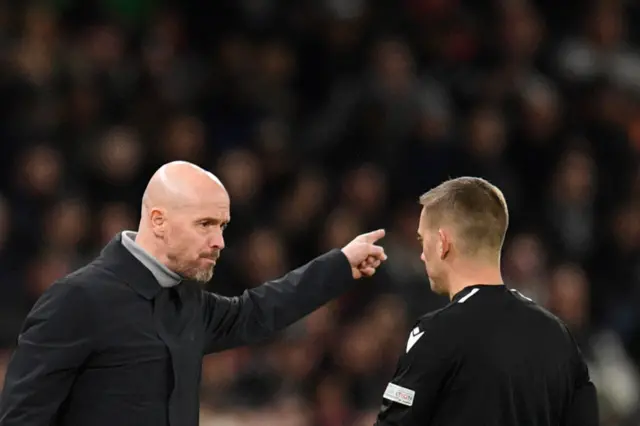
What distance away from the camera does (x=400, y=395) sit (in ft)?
11.6

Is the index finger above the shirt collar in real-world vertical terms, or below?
below

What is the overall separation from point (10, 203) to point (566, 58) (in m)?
4.59

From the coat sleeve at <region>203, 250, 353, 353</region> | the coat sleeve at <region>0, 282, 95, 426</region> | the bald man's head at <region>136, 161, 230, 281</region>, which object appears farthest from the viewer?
the coat sleeve at <region>203, 250, 353, 353</region>

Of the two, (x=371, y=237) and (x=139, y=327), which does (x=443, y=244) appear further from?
(x=139, y=327)

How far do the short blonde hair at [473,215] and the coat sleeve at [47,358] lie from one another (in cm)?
112

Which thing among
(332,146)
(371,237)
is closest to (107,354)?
(371,237)

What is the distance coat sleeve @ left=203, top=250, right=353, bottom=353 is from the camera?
4211mm

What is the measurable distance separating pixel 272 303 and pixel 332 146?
188 inches

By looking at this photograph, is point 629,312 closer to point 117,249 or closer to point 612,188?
point 612,188

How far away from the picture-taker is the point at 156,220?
3.93 metres

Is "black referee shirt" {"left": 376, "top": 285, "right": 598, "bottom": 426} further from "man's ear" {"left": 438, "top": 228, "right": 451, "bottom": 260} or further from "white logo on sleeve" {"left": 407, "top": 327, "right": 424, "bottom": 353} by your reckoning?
"man's ear" {"left": 438, "top": 228, "right": 451, "bottom": 260}

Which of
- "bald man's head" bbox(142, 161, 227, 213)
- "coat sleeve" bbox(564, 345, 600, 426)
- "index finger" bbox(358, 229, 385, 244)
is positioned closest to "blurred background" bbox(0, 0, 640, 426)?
"index finger" bbox(358, 229, 385, 244)

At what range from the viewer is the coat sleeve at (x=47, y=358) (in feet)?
11.8

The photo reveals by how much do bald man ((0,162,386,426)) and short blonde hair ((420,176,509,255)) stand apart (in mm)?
758
